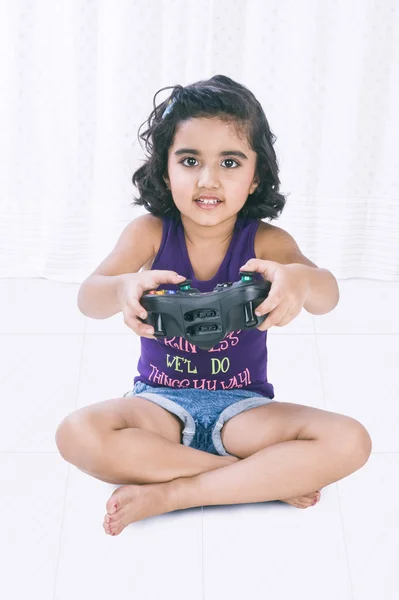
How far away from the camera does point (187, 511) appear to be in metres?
1.34

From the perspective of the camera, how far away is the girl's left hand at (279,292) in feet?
3.91

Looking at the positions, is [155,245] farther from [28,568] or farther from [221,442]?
[28,568]

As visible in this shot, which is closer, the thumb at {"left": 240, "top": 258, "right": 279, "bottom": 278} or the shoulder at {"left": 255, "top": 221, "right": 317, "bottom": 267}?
the thumb at {"left": 240, "top": 258, "right": 279, "bottom": 278}

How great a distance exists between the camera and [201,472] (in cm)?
135

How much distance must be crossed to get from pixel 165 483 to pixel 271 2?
89 centimetres

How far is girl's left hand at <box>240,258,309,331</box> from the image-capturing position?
1193 millimetres

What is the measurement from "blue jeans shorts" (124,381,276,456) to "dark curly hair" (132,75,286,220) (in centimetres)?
26

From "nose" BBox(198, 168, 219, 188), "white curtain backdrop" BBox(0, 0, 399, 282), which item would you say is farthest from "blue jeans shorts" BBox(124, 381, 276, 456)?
"white curtain backdrop" BBox(0, 0, 399, 282)

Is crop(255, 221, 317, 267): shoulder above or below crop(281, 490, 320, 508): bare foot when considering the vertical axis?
above

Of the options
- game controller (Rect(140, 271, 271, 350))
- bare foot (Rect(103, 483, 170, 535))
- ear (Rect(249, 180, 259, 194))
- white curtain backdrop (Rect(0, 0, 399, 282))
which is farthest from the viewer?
white curtain backdrop (Rect(0, 0, 399, 282))

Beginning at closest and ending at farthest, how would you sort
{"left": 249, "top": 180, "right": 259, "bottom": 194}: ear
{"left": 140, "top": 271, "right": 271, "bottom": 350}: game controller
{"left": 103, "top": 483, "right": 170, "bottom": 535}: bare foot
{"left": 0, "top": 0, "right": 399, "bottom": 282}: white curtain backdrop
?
1. {"left": 140, "top": 271, "right": 271, "bottom": 350}: game controller
2. {"left": 103, "top": 483, "right": 170, "bottom": 535}: bare foot
3. {"left": 249, "top": 180, "right": 259, "bottom": 194}: ear
4. {"left": 0, "top": 0, "right": 399, "bottom": 282}: white curtain backdrop

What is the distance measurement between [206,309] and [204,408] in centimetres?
27

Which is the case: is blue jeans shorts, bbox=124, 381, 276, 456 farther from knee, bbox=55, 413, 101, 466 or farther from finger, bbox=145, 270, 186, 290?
finger, bbox=145, 270, 186, 290

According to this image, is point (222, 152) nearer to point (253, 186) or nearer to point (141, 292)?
point (253, 186)
